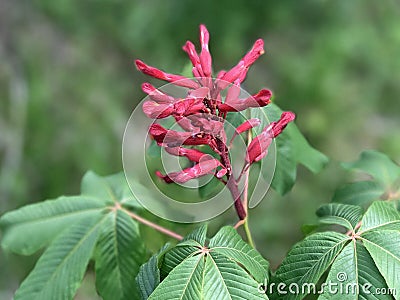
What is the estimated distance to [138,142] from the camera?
11.9 ft

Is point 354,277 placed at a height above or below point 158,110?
below

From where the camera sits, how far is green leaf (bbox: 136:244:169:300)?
974 millimetres

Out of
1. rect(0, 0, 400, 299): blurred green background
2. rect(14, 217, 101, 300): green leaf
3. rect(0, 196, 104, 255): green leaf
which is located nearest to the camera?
rect(14, 217, 101, 300): green leaf

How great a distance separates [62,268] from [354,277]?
570 millimetres

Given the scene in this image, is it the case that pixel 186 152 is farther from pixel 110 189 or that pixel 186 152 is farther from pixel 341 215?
pixel 110 189

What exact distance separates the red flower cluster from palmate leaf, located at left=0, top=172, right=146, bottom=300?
0.25 meters

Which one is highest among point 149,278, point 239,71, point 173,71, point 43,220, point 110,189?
point 173,71

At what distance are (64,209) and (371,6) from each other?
3323 mm

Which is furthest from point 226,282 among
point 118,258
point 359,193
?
point 359,193

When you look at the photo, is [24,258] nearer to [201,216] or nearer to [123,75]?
[123,75]

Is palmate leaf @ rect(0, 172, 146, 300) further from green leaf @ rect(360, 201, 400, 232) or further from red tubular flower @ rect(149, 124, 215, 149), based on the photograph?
green leaf @ rect(360, 201, 400, 232)

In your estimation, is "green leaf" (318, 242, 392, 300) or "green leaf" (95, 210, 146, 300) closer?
"green leaf" (318, 242, 392, 300)

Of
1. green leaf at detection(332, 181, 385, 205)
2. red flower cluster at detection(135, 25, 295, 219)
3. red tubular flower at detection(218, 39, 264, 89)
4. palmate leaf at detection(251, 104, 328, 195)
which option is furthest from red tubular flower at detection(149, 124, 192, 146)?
green leaf at detection(332, 181, 385, 205)

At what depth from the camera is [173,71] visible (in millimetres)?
3617
